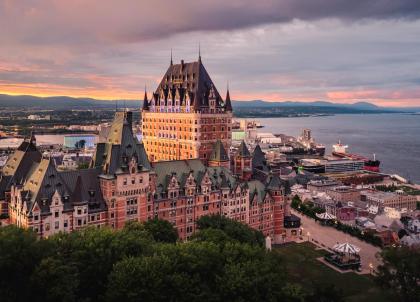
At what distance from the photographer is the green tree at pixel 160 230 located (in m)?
82.9

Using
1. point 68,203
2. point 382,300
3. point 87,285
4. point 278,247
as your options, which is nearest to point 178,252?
point 87,285

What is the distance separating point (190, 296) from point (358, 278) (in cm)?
4913

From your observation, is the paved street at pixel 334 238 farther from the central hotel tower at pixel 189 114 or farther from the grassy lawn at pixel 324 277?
the central hotel tower at pixel 189 114

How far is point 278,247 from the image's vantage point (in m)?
112

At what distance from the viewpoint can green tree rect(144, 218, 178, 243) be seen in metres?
82.9

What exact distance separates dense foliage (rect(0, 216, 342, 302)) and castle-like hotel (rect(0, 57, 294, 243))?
1472cm

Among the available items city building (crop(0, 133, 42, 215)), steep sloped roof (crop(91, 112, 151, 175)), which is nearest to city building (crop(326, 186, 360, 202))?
steep sloped roof (crop(91, 112, 151, 175))

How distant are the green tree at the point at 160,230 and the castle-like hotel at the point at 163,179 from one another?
766 centimetres

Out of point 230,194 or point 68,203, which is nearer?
point 68,203

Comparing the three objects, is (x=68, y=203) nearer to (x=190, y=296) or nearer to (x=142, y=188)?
(x=142, y=188)

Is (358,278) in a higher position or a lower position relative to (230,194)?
lower

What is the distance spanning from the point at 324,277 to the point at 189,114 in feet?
186

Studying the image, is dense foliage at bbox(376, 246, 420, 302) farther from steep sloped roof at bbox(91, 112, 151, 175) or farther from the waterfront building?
steep sloped roof at bbox(91, 112, 151, 175)

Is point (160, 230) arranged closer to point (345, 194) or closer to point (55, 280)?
point (55, 280)
